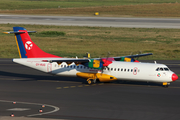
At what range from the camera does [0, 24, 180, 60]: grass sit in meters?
58.2

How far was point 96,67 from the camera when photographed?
31766mm

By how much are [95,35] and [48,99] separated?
170ft

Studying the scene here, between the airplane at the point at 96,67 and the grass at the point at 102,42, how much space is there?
797 inches

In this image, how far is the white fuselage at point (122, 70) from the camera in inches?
1199

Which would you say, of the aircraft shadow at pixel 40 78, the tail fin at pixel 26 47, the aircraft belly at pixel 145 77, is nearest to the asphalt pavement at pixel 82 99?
the aircraft shadow at pixel 40 78

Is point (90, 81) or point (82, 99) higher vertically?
point (90, 81)

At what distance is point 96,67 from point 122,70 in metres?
2.72

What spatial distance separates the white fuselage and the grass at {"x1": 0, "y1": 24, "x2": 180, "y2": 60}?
70.0 feet

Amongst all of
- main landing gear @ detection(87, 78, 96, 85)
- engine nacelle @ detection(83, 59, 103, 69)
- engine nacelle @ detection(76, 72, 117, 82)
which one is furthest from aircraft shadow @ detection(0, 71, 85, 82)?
engine nacelle @ detection(83, 59, 103, 69)

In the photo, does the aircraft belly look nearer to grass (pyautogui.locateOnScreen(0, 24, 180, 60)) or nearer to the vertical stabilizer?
the vertical stabilizer

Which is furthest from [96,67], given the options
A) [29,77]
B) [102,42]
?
[102,42]

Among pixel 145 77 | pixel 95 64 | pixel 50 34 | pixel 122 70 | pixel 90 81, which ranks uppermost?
pixel 50 34

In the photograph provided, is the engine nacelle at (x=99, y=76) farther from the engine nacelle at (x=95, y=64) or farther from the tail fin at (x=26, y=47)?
the tail fin at (x=26, y=47)

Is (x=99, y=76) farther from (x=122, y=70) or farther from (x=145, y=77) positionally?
(x=145, y=77)
